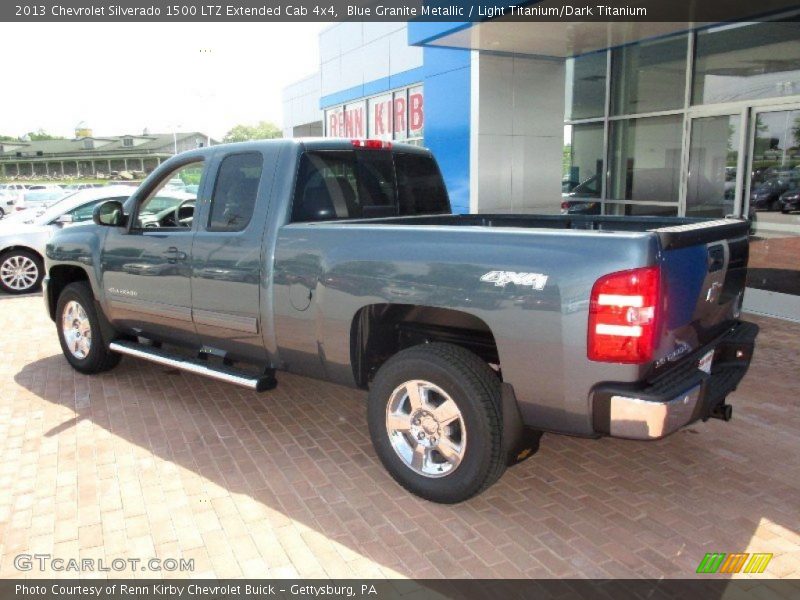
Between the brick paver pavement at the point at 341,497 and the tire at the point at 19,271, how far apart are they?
6.35 meters

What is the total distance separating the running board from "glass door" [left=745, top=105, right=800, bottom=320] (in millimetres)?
6912

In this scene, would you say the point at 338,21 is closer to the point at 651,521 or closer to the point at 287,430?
the point at 287,430

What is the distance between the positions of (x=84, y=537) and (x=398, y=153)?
11.0 feet

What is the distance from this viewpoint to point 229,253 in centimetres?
449

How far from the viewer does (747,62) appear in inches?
336

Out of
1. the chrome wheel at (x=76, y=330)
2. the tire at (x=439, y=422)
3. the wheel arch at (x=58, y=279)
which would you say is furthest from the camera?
the wheel arch at (x=58, y=279)

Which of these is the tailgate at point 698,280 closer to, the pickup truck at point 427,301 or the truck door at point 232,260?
the pickup truck at point 427,301

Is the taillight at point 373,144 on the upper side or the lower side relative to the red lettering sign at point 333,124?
lower

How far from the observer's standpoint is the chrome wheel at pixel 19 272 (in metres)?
10.8

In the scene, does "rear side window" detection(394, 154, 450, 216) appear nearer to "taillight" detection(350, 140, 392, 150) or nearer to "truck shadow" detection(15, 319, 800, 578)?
"taillight" detection(350, 140, 392, 150)

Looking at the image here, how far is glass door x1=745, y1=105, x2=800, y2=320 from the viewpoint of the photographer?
26.6ft

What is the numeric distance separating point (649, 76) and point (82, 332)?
8674 mm

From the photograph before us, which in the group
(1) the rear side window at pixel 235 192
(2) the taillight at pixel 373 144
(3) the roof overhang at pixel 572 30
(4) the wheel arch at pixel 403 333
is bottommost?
(4) the wheel arch at pixel 403 333
